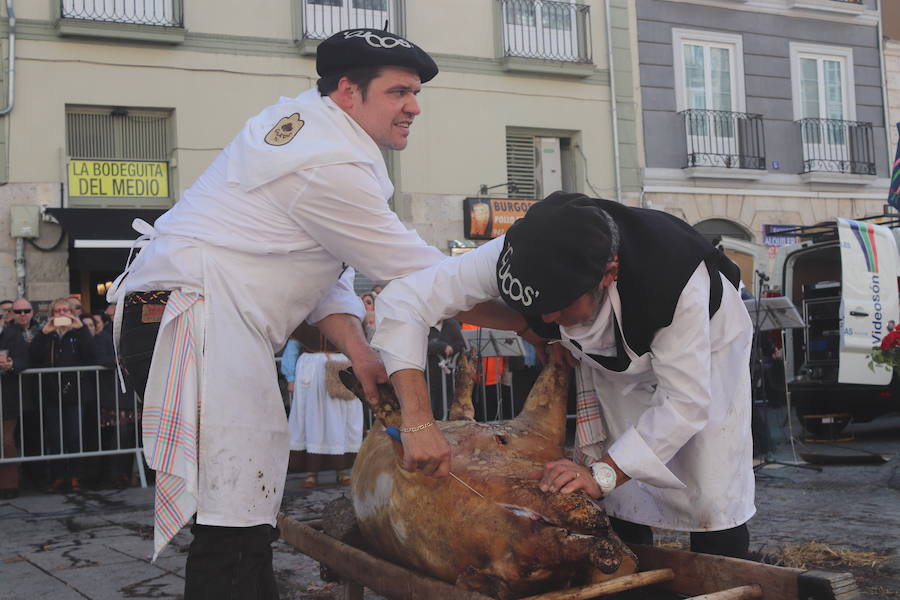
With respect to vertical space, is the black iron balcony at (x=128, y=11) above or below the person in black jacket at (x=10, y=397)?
above

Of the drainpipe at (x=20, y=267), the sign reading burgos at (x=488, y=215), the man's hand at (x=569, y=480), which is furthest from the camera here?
the sign reading burgos at (x=488, y=215)

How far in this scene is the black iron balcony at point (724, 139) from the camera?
16.6 metres

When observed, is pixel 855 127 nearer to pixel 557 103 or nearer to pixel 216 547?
pixel 557 103

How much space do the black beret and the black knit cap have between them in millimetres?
692

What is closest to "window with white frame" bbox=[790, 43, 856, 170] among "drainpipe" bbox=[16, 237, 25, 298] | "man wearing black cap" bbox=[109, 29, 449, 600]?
"drainpipe" bbox=[16, 237, 25, 298]

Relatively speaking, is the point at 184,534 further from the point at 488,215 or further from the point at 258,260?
the point at 488,215

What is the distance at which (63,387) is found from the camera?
8344 millimetres

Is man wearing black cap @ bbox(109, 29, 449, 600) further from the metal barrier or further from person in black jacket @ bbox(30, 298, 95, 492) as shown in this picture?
person in black jacket @ bbox(30, 298, 95, 492)

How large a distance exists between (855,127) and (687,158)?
13.3 feet

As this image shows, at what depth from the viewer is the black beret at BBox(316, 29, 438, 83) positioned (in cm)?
269

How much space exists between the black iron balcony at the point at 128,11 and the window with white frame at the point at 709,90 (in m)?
8.75

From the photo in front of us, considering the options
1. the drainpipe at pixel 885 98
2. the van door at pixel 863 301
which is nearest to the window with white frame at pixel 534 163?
the van door at pixel 863 301

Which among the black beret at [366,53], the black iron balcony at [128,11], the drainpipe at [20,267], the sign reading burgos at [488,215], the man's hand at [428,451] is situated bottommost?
the man's hand at [428,451]

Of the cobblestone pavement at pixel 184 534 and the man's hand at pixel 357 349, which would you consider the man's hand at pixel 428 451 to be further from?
the cobblestone pavement at pixel 184 534
